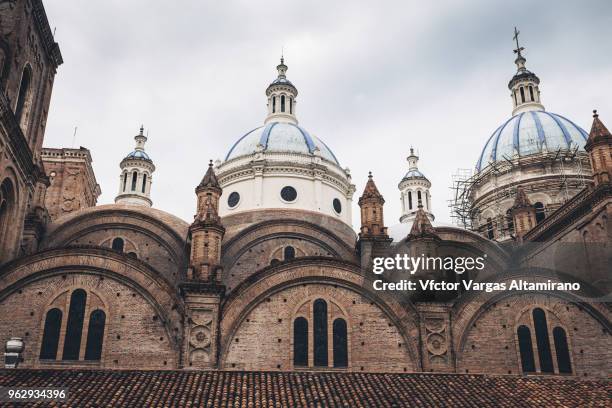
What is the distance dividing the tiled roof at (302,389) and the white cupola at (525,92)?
32134 millimetres

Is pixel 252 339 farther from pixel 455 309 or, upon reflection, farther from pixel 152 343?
pixel 455 309

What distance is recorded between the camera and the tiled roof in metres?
18.0

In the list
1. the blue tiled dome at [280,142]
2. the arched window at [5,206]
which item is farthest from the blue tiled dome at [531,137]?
the arched window at [5,206]

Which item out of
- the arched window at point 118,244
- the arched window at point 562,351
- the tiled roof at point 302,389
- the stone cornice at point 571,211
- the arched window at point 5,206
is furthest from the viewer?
the arched window at point 118,244

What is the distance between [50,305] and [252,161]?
1657cm

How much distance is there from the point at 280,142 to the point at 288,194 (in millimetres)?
4147

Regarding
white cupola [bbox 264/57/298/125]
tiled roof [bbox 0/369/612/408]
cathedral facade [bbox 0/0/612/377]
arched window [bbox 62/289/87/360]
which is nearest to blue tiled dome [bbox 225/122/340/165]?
white cupola [bbox 264/57/298/125]

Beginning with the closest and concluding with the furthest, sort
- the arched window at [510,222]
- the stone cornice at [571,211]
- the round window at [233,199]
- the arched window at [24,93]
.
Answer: the stone cornice at [571,211] < the arched window at [24,93] < the round window at [233,199] < the arched window at [510,222]

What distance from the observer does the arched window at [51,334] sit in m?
23.9

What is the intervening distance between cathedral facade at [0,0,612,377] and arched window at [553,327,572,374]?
6 centimetres

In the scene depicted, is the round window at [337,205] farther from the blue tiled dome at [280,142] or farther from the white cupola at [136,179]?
the white cupola at [136,179]

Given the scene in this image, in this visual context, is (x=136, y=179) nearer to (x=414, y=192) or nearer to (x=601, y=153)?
(x=414, y=192)

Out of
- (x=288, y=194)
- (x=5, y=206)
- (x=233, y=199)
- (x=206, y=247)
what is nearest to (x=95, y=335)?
(x=206, y=247)

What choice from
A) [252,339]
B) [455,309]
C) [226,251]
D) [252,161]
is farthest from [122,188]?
[455,309]
